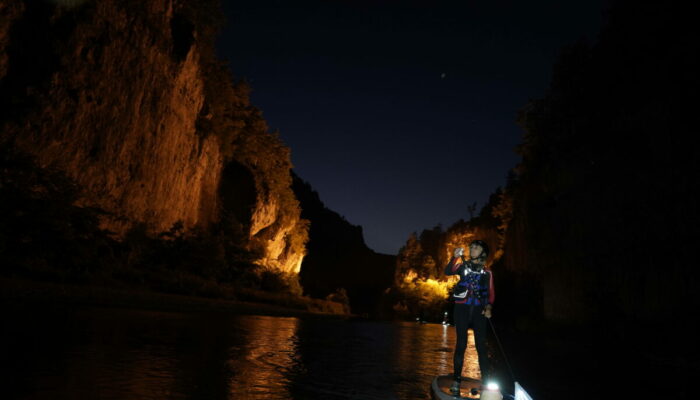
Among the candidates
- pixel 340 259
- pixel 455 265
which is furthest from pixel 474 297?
pixel 340 259

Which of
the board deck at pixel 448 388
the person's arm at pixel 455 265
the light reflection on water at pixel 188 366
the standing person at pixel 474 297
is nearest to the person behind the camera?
the light reflection on water at pixel 188 366

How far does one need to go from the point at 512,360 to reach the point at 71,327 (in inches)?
379

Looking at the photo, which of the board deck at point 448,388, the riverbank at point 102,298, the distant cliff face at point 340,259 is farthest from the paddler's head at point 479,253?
the distant cliff face at point 340,259

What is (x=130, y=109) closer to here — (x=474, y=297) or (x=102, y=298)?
(x=102, y=298)

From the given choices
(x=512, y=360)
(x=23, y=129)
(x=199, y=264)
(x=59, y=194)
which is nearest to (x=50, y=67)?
(x=23, y=129)

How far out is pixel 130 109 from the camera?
26.6 metres

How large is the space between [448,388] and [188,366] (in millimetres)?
3526

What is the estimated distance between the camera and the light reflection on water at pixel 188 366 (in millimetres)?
4910

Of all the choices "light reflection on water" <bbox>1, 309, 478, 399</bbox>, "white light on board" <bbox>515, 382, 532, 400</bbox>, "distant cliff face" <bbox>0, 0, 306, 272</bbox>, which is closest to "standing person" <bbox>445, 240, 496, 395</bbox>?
"light reflection on water" <bbox>1, 309, 478, 399</bbox>

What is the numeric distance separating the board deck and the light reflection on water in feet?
0.66

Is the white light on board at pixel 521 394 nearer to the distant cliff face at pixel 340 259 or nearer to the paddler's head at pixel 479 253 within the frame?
the paddler's head at pixel 479 253

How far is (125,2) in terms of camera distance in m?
26.6

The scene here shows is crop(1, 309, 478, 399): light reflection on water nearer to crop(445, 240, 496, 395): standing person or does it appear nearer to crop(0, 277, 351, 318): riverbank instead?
crop(445, 240, 496, 395): standing person

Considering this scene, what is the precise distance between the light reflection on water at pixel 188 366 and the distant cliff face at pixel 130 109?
14268mm
